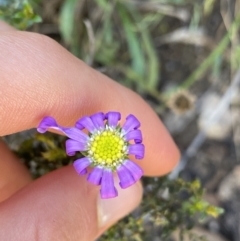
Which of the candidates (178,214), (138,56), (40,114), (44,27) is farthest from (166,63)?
(40,114)

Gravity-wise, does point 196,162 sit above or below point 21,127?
below

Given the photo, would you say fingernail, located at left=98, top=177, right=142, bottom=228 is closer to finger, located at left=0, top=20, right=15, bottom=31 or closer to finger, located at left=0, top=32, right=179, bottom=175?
finger, located at left=0, top=32, right=179, bottom=175

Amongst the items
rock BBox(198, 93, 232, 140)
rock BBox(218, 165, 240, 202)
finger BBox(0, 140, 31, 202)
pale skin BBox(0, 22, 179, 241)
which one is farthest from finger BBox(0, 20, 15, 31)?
rock BBox(218, 165, 240, 202)

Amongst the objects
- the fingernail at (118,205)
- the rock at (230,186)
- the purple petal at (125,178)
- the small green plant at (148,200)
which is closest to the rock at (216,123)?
the rock at (230,186)

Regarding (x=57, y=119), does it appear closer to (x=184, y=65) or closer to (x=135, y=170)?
(x=135, y=170)

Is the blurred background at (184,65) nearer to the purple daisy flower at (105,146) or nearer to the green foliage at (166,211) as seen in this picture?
the green foliage at (166,211)

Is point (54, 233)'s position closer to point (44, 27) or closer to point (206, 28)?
point (44, 27)
